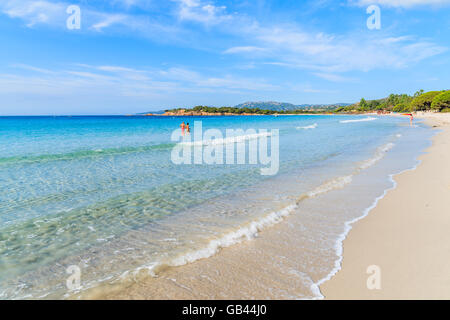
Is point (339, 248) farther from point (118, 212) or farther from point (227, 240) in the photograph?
point (118, 212)

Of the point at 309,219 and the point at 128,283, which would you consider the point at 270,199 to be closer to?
the point at 309,219

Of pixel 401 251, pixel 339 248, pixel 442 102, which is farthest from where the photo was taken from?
pixel 442 102

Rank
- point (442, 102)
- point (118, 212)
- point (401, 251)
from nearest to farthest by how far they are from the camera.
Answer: point (401, 251), point (118, 212), point (442, 102)

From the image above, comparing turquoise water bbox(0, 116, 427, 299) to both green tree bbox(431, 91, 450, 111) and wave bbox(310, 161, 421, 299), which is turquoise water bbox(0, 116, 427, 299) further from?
green tree bbox(431, 91, 450, 111)

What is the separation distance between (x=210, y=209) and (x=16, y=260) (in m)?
4.45

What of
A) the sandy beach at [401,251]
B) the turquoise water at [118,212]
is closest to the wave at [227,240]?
the turquoise water at [118,212]

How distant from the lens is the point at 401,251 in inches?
193

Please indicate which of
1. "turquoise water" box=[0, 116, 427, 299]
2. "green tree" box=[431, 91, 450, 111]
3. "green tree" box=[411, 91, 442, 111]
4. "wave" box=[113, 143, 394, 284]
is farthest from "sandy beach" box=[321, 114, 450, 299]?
"green tree" box=[411, 91, 442, 111]

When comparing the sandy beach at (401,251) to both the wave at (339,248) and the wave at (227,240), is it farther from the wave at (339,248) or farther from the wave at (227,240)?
the wave at (227,240)

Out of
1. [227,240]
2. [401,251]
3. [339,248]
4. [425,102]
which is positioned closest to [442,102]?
[425,102]

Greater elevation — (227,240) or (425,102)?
(425,102)

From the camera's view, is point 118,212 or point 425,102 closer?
point 118,212

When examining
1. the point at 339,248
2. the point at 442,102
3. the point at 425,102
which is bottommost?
the point at 339,248
